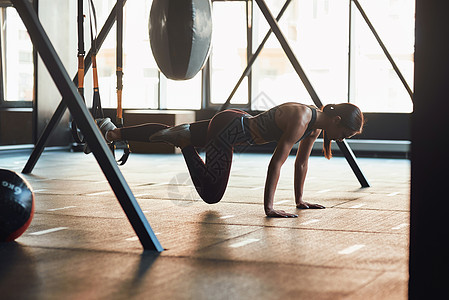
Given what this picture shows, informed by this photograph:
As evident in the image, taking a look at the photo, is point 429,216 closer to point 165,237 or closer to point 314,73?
point 165,237

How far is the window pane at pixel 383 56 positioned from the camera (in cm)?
1103

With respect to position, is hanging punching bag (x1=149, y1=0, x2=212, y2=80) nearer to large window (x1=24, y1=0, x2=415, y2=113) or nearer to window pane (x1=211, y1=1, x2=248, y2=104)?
large window (x1=24, y1=0, x2=415, y2=113)

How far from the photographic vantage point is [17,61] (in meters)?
10.1

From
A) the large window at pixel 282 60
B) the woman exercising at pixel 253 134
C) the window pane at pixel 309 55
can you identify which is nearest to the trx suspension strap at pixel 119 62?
the woman exercising at pixel 253 134

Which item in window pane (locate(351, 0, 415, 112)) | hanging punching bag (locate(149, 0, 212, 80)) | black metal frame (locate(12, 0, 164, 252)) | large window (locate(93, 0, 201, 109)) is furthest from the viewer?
large window (locate(93, 0, 201, 109))

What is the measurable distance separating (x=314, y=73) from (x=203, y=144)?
699 centimetres

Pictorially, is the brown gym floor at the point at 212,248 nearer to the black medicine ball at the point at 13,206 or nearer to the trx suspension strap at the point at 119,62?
the black medicine ball at the point at 13,206

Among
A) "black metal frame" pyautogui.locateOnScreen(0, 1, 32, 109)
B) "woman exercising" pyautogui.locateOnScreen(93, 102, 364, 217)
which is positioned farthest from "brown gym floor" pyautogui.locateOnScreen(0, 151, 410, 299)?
"black metal frame" pyautogui.locateOnScreen(0, 1, 32, 109)

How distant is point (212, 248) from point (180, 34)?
7.44ft

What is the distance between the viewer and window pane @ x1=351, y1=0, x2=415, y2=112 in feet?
36.2

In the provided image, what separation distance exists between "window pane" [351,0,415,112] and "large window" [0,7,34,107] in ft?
17.0

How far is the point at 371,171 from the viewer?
837 cm

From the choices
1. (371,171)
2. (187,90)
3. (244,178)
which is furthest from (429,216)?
(187,90)

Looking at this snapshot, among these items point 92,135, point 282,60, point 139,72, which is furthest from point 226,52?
point 92,135
